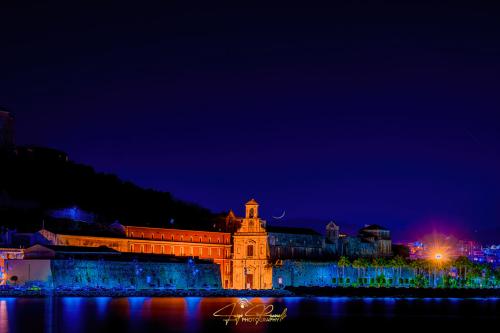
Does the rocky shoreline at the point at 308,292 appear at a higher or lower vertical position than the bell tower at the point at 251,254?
lower

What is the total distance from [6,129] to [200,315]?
186 feet

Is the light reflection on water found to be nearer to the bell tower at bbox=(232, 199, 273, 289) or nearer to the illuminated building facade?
the illuminated building facade

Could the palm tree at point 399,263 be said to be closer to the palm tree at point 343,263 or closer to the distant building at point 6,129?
the palm tree at point 343,263

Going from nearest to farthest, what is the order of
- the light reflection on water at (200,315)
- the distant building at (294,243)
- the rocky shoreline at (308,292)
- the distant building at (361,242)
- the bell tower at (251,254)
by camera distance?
the light reflection on water at (200,315)
the rocky shoreline at (308,292)
the bell tower at (251,254)
the distant building at (294,243)
the distant building at (361,242)

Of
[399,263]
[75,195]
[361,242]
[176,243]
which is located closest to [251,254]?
[176,243]

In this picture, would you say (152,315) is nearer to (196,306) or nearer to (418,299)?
(196,306)

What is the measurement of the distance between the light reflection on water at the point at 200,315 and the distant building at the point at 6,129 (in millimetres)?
38096

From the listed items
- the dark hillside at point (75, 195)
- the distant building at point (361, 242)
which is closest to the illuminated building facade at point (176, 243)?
the dark hillside at point (75, 195)

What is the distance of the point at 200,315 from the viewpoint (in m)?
64.7

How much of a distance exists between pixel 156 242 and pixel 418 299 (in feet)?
83.0

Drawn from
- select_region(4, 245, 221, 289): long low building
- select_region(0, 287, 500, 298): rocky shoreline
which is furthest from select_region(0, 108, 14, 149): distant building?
select_region(0, 287, 500, 298): rocky shoreline

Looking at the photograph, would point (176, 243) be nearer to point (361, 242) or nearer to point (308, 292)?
point (308, 292)

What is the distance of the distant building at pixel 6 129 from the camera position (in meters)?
113

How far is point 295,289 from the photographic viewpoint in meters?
97.3
